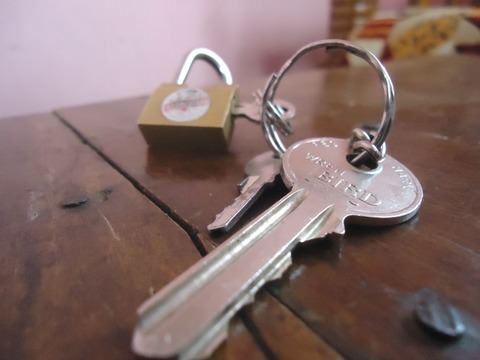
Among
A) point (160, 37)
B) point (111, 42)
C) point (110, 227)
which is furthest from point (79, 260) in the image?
point (160, 37)

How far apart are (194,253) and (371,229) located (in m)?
0.16

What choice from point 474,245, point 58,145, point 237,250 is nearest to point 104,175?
point 58,145

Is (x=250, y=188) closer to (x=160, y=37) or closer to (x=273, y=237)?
(x=273, y=237)

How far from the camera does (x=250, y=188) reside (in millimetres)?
361

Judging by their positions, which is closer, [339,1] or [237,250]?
[237,250]

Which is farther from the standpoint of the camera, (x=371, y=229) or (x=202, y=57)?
(x=202, y=57)

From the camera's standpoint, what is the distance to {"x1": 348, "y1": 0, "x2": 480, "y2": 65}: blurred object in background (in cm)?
141

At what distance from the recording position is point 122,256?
30 cm

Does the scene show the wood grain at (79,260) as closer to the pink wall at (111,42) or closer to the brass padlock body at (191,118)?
the brass padlock body at (191,118)

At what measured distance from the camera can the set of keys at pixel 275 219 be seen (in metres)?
0.20

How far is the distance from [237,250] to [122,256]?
112 millimetres

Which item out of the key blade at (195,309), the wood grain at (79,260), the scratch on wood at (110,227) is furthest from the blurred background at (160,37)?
the key blade at (195,309)

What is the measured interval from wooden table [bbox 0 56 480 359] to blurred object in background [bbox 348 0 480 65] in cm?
105

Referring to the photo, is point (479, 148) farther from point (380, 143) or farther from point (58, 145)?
point (58, 145)
